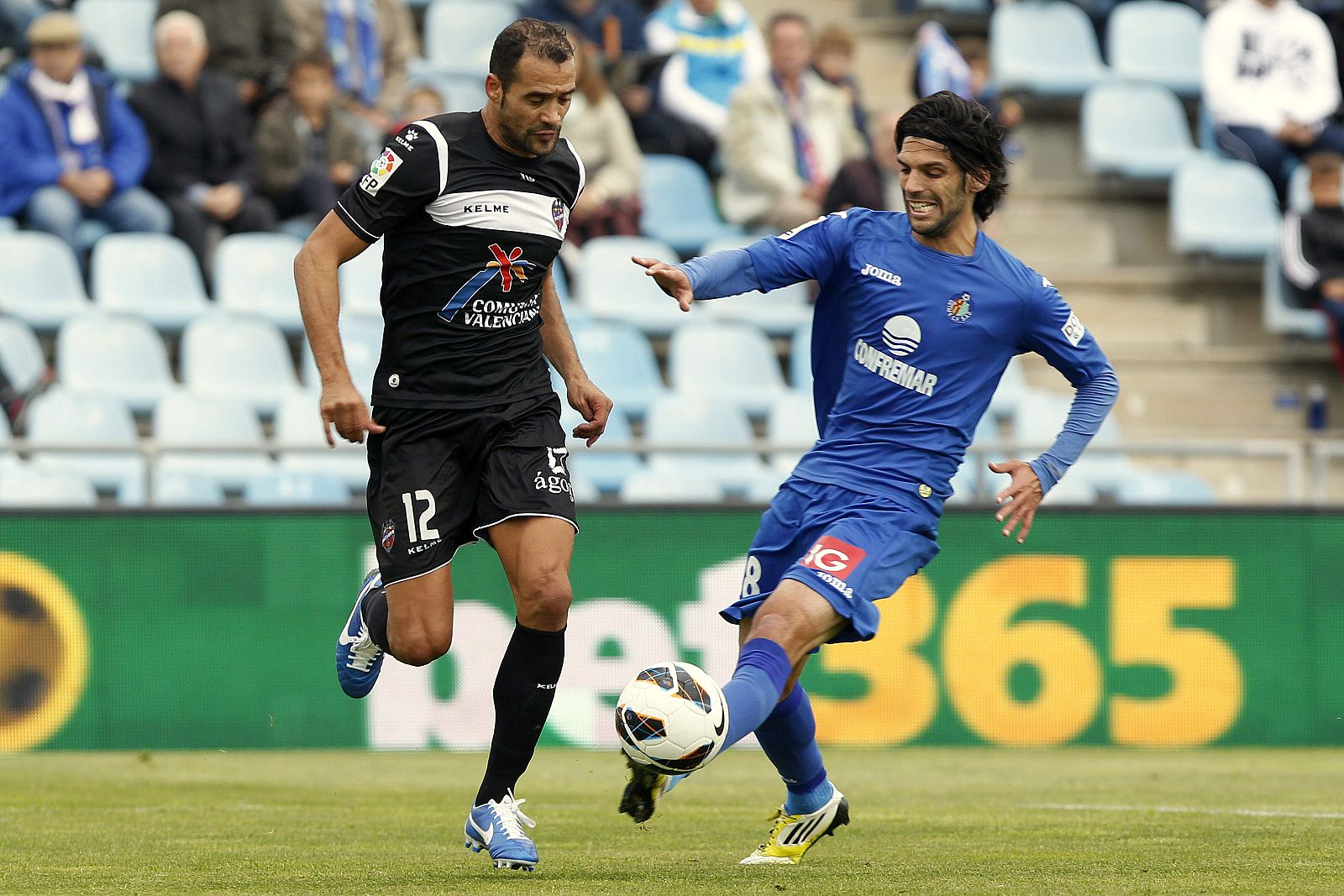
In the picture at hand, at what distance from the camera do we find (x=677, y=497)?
1218cm

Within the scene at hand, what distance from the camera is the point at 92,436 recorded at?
39.8 feet

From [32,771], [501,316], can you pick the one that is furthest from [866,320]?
[32,771]

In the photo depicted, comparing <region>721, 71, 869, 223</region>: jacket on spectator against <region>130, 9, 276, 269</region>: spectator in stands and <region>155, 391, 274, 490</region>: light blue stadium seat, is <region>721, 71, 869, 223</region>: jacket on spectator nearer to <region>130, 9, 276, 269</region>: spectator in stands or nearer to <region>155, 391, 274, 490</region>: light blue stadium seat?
<region>130, 9, 276, 269</region>: spectator in stands

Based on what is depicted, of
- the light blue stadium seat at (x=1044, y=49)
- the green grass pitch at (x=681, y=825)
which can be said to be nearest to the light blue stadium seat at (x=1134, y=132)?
the light blue stadium seat at (x=1044, y=49)

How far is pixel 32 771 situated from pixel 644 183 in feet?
23.5

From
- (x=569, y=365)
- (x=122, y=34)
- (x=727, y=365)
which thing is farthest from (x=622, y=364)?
(x=569, y=365)

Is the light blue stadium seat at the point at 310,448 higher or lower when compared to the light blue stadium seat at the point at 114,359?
lower

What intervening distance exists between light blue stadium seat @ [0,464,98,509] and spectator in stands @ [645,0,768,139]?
6013 millimetres

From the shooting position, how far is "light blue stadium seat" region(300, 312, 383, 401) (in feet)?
42.1

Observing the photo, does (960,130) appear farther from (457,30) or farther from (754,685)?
(457,30)

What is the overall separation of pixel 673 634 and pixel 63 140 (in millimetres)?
5217

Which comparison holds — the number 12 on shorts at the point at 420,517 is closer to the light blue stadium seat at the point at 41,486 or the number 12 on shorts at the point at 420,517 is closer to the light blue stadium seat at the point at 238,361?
the light blue stadium seat at the point at 41,486

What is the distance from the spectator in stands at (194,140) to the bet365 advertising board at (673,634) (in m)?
3.18

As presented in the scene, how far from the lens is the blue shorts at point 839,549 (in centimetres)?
584
